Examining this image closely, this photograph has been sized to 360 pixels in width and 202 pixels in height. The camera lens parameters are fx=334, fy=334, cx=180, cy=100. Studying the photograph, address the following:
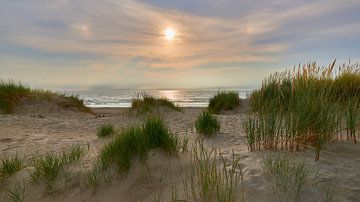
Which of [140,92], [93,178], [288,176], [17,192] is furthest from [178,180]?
[140,92]

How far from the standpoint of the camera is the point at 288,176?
3367 millimetres

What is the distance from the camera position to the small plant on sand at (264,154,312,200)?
10.5ft

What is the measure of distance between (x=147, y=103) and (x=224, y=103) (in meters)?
3.74

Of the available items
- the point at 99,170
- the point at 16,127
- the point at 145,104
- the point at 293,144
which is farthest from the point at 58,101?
the point at 293,144

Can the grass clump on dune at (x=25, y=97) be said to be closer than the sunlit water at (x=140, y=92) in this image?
Yes

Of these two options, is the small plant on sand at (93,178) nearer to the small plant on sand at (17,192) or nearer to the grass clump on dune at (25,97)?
the small plant on sand at (17,192)

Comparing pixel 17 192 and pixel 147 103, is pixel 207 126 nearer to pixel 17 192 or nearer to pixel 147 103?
pixel 17 192

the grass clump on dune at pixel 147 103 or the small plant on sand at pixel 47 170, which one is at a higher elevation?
the grass clump on dune at pixel 147 103

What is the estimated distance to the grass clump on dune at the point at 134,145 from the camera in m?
4.06

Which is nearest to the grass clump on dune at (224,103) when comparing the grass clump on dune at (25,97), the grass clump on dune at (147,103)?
the grass clump on dune at (147,103)

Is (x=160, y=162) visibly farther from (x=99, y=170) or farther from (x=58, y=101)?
(x=58, y=101)

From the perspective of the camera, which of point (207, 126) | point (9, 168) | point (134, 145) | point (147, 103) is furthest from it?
point (147, 103)

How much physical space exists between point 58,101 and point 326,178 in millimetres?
12795

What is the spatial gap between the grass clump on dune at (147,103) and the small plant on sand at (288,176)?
8.16 meters
